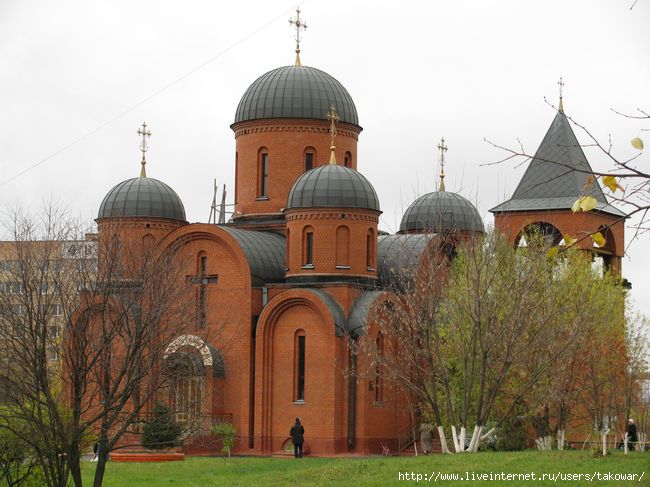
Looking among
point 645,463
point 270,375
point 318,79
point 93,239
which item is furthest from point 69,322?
point 318,79

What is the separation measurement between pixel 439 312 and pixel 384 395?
6.20 meters

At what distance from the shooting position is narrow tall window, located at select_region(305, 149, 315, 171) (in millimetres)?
42875

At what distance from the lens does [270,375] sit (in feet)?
126

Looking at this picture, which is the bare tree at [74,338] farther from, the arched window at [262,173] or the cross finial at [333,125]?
the arched window at [262,173]

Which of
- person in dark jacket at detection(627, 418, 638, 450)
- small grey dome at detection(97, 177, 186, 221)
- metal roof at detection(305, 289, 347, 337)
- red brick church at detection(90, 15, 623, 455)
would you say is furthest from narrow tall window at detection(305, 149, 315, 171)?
person in dark jacket at detection(627, 418, 638, 450)

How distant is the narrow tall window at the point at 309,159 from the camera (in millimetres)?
42875

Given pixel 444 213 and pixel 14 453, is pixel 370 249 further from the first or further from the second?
pixel 14 453

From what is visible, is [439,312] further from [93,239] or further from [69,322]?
[69,322]

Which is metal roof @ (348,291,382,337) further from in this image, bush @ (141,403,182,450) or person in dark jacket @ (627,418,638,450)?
person in dark jacket @ (627,418,638,450)

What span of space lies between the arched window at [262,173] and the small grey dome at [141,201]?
289 centimetres

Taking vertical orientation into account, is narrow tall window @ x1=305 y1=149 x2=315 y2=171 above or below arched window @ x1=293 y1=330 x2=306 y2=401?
above

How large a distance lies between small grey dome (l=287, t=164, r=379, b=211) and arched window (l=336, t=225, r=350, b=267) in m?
0.78

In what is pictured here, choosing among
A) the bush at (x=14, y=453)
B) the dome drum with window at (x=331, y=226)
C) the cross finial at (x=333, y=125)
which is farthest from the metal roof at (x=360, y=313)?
the bush at (x=14, y=453)

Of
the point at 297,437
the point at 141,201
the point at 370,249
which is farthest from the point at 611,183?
the point at 141,201
